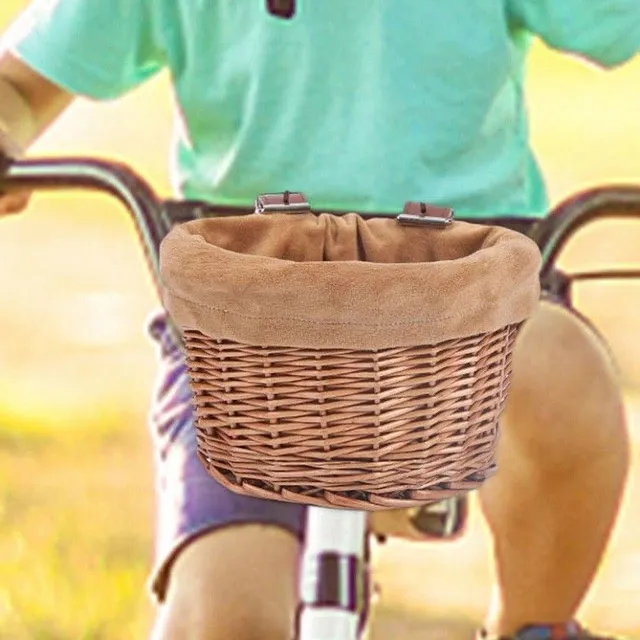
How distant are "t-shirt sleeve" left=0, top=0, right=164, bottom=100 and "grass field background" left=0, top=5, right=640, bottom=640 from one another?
0.92 meters

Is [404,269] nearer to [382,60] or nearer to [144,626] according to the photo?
[382,60]

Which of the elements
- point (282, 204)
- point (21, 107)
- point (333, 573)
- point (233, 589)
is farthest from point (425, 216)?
point (21, 107)

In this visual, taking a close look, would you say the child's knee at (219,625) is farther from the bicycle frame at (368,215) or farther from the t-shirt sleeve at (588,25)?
the t-shirt sleeve at (588,25)

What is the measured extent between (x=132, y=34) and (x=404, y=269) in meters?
0.58

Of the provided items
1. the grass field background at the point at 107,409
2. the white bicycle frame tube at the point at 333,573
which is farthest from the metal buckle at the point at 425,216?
the grass field background at the point at 107,409

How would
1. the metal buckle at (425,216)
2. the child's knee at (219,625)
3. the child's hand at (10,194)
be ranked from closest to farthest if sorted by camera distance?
the metal buckle at (425,216), the child's knee at (219,625), the child's hand at (10,194)

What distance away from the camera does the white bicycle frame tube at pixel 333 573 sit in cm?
92

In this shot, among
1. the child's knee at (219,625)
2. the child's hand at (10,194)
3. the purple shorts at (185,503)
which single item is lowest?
the child's knee at (219,625)

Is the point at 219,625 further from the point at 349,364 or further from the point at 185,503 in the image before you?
the point at 349,364

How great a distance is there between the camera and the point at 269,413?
74 cm

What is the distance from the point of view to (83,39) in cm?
118

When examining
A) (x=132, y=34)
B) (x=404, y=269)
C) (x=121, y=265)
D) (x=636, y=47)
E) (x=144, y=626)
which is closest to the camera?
(x=404, y=269)

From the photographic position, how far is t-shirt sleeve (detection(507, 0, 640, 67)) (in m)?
1.07

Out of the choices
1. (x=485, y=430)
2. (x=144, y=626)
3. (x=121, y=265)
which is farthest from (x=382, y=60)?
Result: (x=121, y=265)
